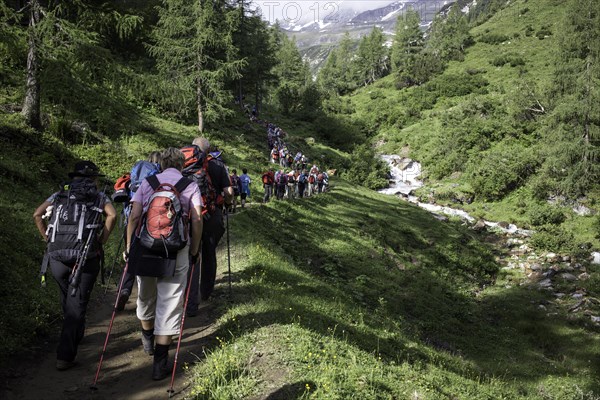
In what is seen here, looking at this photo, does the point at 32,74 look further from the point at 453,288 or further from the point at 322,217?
the point at 453,288

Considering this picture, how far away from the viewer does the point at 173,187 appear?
4711 millimetres

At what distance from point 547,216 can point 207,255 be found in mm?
29016

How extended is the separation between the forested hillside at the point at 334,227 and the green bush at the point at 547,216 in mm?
166

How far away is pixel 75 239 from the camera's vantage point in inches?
194

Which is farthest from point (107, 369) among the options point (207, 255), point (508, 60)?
point (508, 60)

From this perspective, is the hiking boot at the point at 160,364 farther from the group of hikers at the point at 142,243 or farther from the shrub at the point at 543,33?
the shrub at the point at 543,33

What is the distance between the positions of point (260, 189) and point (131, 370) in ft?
63.7

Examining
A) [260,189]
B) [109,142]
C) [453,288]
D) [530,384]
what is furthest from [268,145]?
[530,384]

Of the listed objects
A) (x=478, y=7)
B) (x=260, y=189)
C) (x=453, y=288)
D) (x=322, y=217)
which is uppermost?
(x=478, y=7)

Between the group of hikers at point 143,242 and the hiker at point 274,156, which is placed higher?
the hiker at point 274,156

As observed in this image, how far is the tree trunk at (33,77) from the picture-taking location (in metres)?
12.7

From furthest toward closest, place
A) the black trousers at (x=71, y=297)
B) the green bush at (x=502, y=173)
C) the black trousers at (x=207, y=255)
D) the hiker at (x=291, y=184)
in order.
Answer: the green bush at (x=502, y=173) < the hiker at (x=291, y=184) < the black trousers at (x=207, y=255) < the black trousers at (x=71, y=297)

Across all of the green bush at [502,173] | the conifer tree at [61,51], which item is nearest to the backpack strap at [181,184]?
the conifer tree at [61,51]

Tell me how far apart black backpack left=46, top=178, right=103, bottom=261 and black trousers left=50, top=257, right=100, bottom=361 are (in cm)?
19
